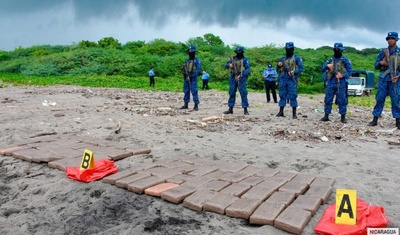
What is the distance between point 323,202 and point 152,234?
1.67 metres

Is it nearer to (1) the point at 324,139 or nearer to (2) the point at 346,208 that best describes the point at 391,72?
(1) the point at 324,139

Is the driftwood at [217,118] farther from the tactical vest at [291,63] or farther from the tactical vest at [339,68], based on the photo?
the tactical vest at [339,68]

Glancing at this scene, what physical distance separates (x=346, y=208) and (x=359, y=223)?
15cm

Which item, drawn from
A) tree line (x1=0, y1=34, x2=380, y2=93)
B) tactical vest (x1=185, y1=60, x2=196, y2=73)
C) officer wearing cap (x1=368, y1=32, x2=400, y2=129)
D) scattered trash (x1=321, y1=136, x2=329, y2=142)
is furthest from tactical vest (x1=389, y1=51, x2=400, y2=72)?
tree line (x1=0, y1=34, x2=380, y2=93)

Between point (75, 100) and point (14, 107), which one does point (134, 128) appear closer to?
point (14, 107)

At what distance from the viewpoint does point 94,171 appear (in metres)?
4.59

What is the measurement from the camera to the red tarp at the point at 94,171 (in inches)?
176

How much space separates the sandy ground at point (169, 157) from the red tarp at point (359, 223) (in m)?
0.11

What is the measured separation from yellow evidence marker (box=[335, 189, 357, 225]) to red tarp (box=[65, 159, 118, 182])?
102 inches

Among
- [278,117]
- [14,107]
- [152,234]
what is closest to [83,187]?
[152,234]

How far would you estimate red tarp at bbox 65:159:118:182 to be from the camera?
14.7 ft

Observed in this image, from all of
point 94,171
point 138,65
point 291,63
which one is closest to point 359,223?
point 94,171

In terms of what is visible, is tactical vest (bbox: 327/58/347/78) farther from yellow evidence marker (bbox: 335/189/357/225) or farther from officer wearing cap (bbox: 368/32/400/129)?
yellow evidence marker (bbox: 335/189/357/225)

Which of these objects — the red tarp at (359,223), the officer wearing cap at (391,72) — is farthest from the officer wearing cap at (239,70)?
the red tarp at (359,223)
